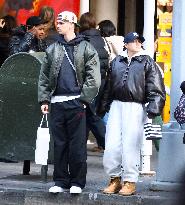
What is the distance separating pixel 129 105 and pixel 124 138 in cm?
34

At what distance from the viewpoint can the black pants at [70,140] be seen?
22.9 feet

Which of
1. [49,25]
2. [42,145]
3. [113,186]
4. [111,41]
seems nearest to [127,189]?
[113,186]

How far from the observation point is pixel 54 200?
7258 millimetres

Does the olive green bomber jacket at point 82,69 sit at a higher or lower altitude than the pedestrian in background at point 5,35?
lower

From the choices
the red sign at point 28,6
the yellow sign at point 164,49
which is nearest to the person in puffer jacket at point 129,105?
the red sign at point 28,6

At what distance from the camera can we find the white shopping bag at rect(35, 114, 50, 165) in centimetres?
739

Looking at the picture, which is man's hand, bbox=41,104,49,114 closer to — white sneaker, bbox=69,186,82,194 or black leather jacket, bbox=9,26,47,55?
white sneaker, bbox=69,186,82,194

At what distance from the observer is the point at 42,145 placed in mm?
7418

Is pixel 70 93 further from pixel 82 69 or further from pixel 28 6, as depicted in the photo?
pixel 28 6

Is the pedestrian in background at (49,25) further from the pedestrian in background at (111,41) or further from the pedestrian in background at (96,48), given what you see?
the pedestrian in background at (111,41)

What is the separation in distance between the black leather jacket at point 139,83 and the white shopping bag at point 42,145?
0.90 m

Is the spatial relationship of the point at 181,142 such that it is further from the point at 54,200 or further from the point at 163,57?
the point at 163,57

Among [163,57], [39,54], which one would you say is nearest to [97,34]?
[39,54]

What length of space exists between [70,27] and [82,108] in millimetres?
863
